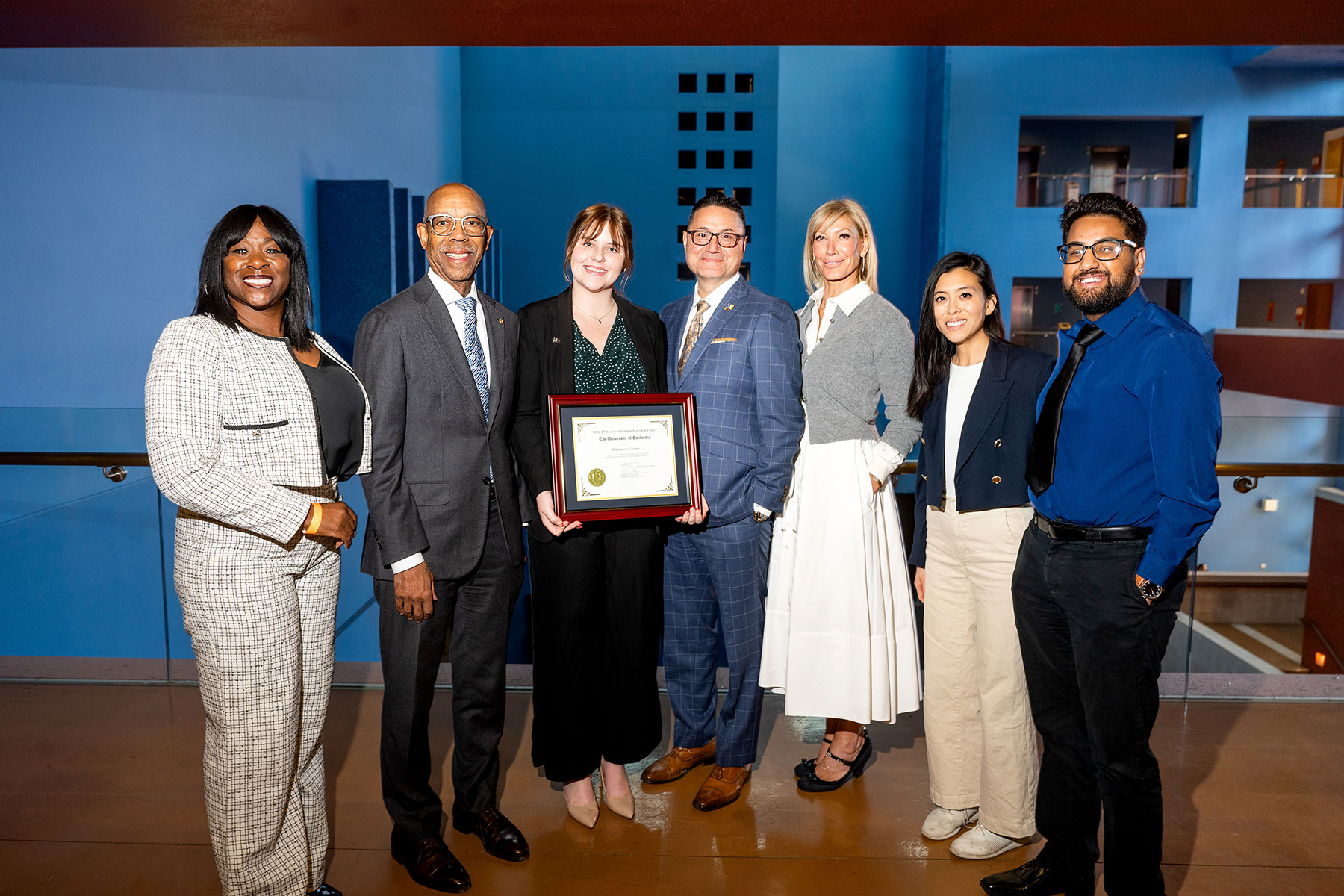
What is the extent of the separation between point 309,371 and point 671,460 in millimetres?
976

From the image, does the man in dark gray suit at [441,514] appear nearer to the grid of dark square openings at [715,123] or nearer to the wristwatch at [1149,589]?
the wristwatch at [1149,589]

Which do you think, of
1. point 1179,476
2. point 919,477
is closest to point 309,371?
point 919,477

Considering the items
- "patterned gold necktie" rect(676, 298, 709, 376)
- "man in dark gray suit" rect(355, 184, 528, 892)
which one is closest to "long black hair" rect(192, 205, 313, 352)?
"man in dark gray suit" rect(355, 184, 528, 892)

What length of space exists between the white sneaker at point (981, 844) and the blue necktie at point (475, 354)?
5.79 ft

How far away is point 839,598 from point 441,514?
4.00ft

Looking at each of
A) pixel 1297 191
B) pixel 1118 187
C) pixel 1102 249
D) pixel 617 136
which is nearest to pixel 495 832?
pixel 1102 249

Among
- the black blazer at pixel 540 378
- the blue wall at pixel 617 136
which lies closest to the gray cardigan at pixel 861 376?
the black blazer at pixel 540 378

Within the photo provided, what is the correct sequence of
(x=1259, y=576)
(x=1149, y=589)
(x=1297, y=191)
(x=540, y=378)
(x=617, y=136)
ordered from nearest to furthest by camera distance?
(x=1149, y=589) < (x=540, y=378) < (x=1259, y=576) < (x=617, y=136) < (x=1297, y=191)

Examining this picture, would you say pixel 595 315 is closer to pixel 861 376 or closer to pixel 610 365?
pixel 610 365

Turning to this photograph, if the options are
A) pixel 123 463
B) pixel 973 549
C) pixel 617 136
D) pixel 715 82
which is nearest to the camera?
pixel 973 549

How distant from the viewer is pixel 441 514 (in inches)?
87.0

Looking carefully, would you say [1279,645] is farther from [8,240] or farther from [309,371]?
[8,240]

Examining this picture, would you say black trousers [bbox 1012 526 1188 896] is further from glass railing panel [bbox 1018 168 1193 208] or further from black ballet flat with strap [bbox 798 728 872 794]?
glass railing panel [bbox 1018 168 1193 208]

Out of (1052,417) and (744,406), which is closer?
(1052,417)
